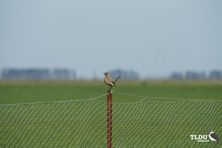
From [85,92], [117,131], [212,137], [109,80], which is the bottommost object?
[85,92]

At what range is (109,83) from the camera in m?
6.33

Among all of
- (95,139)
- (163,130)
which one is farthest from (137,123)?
(95,139)

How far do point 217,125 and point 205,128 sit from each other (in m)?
0.56

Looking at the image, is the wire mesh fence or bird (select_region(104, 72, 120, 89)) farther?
the wire mesh fence

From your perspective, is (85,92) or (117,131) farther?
(85,92)

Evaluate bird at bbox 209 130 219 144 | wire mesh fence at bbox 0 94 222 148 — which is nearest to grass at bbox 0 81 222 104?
wire mesh fence at bbox 0 94 222 148

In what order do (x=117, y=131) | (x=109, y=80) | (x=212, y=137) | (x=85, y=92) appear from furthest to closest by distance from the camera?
(x=85, y=92) < (x=117, y=131) < (x=212, y=137) < (x=109, y=80)

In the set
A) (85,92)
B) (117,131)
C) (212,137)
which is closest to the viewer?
(212,137)

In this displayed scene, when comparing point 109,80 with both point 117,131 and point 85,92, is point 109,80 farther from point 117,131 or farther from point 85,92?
point 85,92

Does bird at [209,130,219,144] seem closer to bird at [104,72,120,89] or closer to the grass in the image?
bird at [104,72,120,89]

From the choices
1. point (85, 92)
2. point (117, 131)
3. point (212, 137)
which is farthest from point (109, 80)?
point (85, 92)

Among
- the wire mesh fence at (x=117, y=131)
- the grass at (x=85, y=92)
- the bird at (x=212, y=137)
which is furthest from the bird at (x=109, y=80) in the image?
the grass at (x=85, y=92)

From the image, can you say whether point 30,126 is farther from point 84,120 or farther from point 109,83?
point 109,83

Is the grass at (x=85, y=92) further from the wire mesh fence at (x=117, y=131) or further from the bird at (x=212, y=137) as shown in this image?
the bird at (x=212, y=137)
